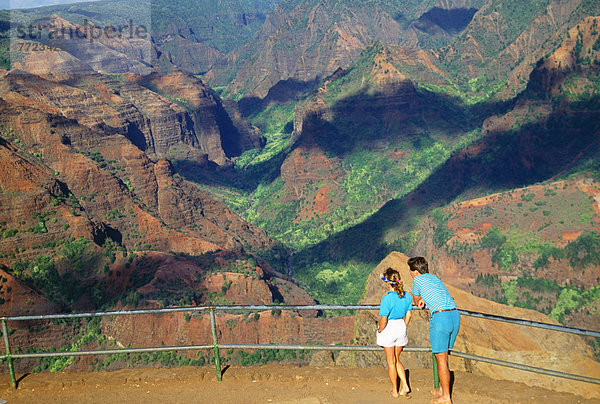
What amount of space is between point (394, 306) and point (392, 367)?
65.9 inches

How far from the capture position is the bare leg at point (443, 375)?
1429cm

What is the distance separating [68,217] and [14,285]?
521 inches

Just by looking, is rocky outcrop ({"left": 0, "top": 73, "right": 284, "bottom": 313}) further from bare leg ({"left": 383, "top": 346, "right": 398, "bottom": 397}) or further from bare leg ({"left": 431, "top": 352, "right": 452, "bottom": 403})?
bare leg ({"left": 431, "top": 352, "right": 452, "bottom": 403})

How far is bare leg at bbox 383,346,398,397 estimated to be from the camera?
1470 centimetres

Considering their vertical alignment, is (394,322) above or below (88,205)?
below

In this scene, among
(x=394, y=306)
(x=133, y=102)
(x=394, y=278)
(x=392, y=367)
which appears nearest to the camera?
(x=394, y=278)

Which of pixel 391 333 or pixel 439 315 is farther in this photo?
pixel 391 333

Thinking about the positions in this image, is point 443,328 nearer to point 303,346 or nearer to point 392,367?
point 392,367

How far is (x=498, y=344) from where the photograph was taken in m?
26.5

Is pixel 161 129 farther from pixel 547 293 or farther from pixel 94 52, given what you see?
pixel 547 293

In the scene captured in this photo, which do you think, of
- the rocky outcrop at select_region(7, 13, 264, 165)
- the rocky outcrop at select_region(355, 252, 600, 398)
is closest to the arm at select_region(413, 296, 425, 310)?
the rocky outcrop at select_region(355, 252, 600, 398)

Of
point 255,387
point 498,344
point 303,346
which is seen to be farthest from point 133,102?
point 303,346

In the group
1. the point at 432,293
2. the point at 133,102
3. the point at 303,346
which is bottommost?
the point at 303,346

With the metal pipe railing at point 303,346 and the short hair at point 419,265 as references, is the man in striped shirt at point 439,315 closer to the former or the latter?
the short hair at point 419,265
